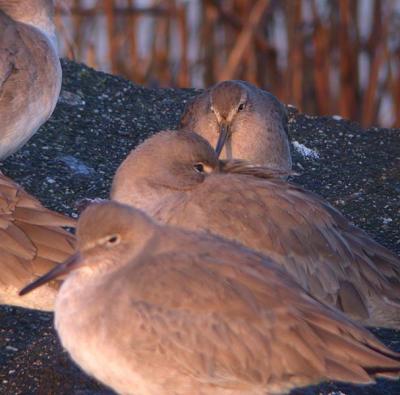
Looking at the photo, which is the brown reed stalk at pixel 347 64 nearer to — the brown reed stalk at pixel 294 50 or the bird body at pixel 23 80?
the brown reed stalk at pixel 294 50

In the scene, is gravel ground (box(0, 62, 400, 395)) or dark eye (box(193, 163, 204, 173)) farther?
Result: gravel ground (box(0, 62, 400, 395))

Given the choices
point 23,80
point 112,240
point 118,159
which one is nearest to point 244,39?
point 118,159

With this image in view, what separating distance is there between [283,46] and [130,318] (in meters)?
6.22

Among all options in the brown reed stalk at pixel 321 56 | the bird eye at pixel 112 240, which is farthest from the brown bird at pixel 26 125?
the brown reed stalk at pixel 321 56

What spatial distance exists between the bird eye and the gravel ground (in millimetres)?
1079

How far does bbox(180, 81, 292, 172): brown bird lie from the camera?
661 centimetres

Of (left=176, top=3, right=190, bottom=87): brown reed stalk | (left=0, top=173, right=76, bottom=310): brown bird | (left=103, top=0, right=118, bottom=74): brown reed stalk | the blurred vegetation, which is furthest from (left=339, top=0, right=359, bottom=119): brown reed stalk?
(left=0, top=173, right=76, bottom=310): brown bird

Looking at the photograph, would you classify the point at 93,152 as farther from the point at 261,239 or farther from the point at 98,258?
the point at 98,258

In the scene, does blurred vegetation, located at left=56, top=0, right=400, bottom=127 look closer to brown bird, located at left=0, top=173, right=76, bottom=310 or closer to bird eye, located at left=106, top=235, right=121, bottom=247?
brown bird, located at left=0, top=173, right=76, bottom=310

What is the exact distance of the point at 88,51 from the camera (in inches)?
392

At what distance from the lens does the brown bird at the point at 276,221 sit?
5.20m

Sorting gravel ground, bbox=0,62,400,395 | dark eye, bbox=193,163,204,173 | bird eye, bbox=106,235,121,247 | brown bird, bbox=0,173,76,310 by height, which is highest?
bird eye, bbox=106,235,121,247

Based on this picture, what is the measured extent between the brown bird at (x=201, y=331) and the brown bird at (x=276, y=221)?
84cm

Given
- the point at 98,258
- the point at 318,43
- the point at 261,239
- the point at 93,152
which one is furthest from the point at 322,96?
the point at 98,258
